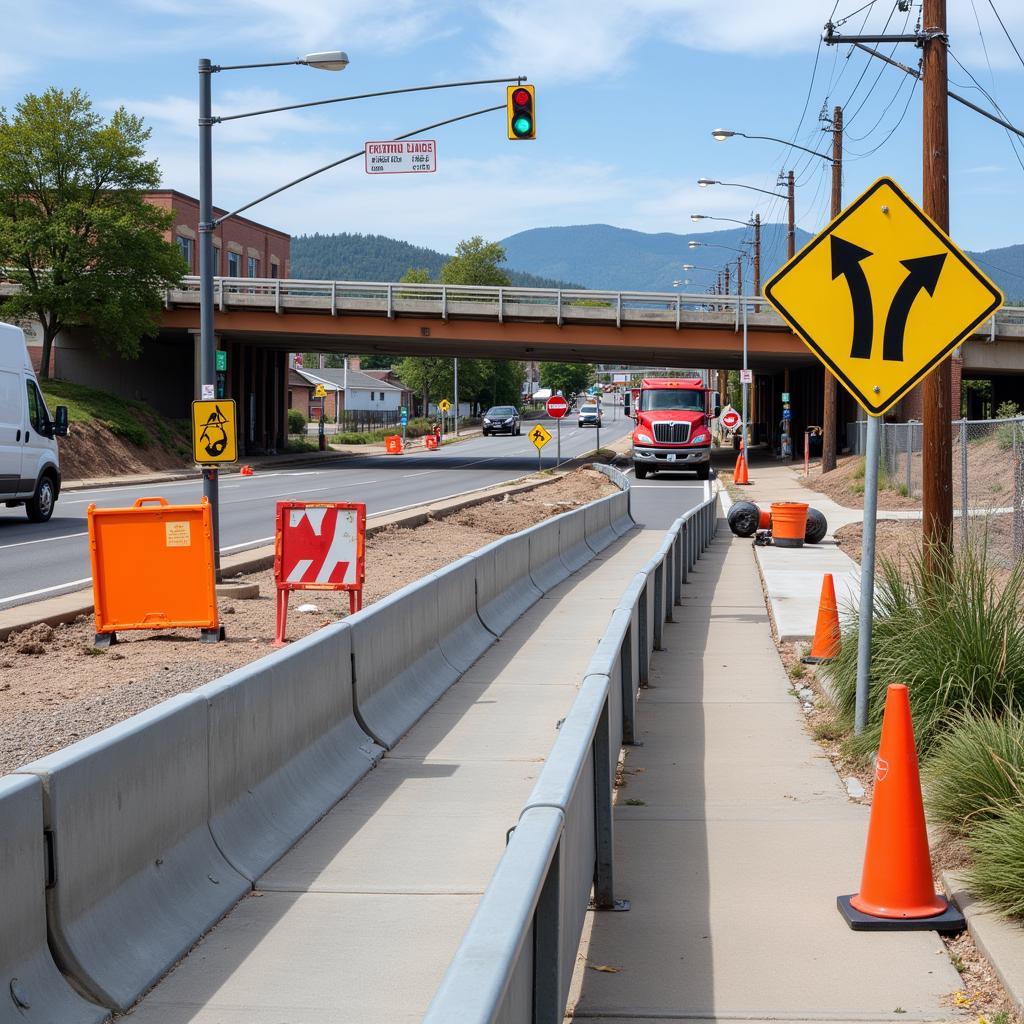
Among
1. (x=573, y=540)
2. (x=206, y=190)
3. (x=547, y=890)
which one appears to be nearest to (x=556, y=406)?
(x=573, y=540)

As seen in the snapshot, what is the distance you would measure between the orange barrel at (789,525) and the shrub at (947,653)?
14.0 m

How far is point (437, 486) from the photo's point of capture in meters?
40.6

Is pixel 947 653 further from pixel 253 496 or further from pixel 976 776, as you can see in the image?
pixel 253 496

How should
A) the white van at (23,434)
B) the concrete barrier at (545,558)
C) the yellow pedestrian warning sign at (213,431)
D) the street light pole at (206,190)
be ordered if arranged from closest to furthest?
the yellow pedestrian warning sign at (213,431)
the street light pole at (206,190)
the concrete barrier at (545,558)
the white van at (23,434)

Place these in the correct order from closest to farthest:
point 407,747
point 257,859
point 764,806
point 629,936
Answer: point 629,936 < point 257,859 < point 764,806 < point 407,747

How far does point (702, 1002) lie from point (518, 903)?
179 cm

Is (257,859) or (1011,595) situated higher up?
(1011,595)

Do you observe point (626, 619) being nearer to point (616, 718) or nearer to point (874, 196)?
point (616, 718)

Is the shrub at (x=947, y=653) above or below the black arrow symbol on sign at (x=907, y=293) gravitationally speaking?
below

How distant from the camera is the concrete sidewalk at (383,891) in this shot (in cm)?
443

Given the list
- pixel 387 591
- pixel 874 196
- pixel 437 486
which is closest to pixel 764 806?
pixel 874 196

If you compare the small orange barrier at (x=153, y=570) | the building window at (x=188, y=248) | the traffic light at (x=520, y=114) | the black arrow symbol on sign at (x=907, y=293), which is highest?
the building window at (x=188, y=248)

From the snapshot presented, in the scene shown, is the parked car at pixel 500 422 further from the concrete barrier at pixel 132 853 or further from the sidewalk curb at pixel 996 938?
the sidewalk curb at pixel 996 938

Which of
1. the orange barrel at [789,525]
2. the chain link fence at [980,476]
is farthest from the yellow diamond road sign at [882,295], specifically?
the orange barrel at [789,525]
